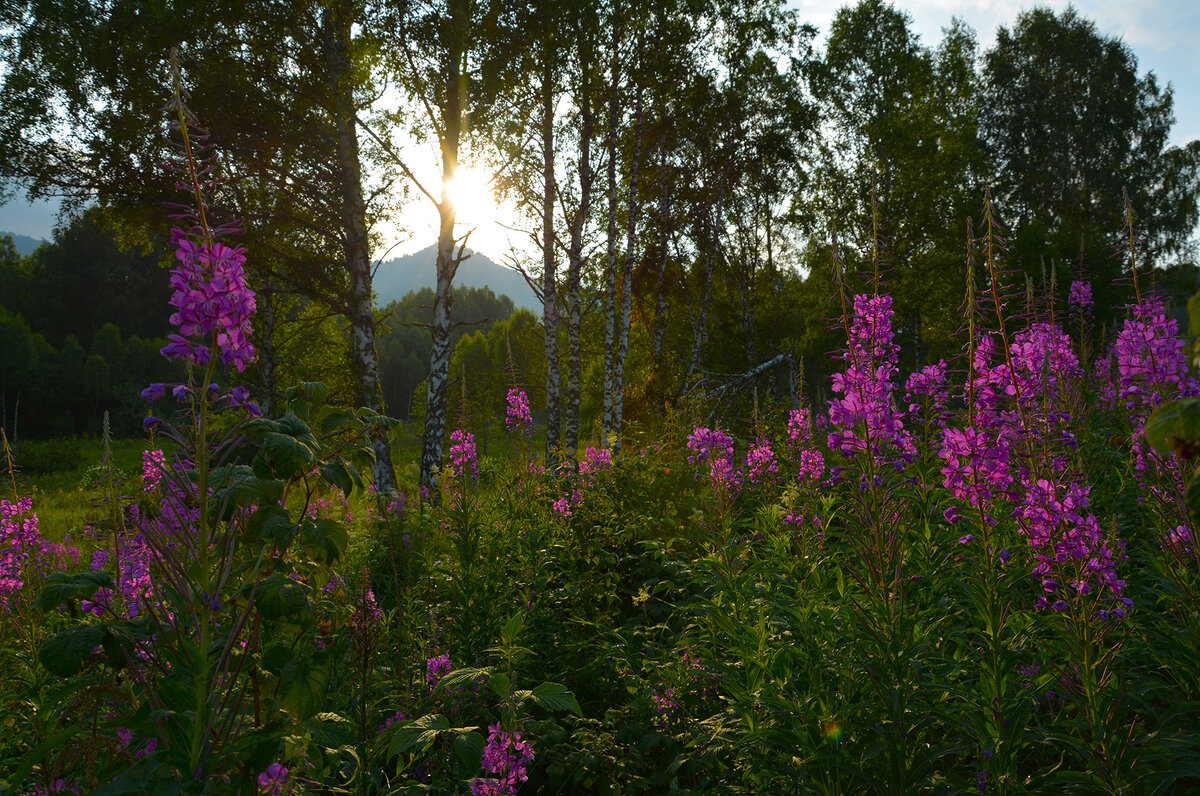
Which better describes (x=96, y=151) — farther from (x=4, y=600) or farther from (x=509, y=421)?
(x=4, y=600)

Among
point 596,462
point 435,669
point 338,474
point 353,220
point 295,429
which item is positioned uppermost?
point 353,220

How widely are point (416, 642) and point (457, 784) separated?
131 centimetres

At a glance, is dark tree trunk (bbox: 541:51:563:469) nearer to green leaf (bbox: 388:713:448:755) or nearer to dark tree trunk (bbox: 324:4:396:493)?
dark tree trunk (bbox: 324:4:396:493)

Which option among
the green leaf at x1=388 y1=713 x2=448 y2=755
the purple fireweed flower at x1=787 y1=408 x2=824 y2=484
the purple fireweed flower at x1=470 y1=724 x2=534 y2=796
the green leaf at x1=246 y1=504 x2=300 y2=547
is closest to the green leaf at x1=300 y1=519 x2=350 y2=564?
the green leaf at x1=246 y1=504 x2=300 y2=547

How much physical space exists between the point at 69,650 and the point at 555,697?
1492 millimetres

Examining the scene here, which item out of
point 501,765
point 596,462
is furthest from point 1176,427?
point 596,462

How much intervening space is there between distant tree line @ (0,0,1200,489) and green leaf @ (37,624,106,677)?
133 centimetres

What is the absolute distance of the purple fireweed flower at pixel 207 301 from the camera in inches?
61.7

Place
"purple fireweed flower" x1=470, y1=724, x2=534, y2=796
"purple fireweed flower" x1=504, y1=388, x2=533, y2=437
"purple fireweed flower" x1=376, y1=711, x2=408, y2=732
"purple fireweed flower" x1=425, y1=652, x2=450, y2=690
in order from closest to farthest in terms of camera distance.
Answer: "purple fireweed flower" x1=470, y1=724, x2=534, y2=796 → "purple fireweed flower" x1=376, y1=711, x2=408, y2=732 → "purple fireweed flower" x1=425, y1=652, x2=450, y2=690 → "purple fireweed flower" x1=504, y1=388, x2=533, y2=437

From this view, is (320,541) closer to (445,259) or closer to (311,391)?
(311,391)

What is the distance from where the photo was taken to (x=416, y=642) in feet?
12.9

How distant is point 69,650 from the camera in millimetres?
1402

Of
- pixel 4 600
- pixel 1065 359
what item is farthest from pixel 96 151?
pixel 1065 359

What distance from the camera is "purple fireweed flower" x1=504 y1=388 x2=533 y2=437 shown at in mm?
7797
